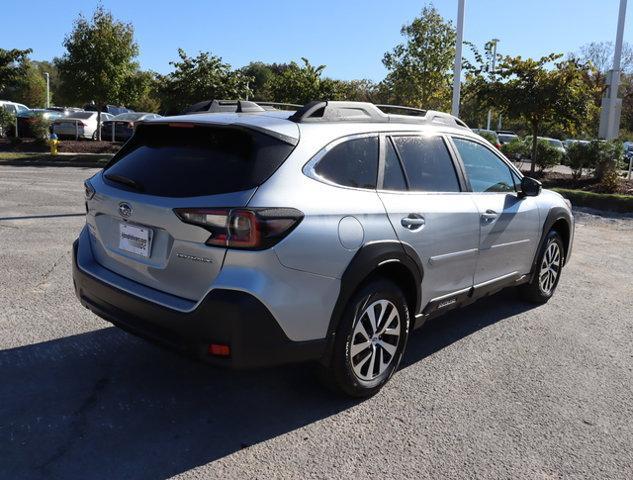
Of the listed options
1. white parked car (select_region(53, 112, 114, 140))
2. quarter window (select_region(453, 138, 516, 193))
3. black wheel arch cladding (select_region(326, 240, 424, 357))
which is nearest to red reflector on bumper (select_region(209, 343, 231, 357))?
black wheel arch cladding (select_region(326, 240, 424, 357))

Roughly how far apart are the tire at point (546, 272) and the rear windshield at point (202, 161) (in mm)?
3408

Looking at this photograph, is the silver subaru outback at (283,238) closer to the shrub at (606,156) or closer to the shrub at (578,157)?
the shrub at (606,156)

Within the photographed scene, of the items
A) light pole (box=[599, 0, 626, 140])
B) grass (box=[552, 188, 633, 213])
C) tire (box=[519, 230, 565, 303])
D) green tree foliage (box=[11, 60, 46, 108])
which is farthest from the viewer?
green tree foliage (box=[11, 60, 46, 108])

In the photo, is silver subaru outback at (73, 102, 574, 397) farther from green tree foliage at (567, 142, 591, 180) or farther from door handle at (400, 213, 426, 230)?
green tree foliage at (567, 142, 591, 180)

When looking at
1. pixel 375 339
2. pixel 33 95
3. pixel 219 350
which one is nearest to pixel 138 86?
pixel 375 339

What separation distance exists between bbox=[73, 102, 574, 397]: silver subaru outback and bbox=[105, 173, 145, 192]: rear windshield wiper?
16 millimetres

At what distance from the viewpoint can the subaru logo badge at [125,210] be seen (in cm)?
338

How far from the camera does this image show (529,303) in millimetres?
5926

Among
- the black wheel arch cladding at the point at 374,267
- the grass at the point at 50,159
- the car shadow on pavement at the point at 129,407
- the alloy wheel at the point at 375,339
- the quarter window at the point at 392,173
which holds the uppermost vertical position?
the quarter window at the point at 392,173

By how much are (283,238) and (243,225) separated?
0.22 meters

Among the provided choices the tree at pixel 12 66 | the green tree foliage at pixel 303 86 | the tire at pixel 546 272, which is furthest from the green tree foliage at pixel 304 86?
the tire at pixel 546 272

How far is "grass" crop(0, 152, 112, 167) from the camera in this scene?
1878cm

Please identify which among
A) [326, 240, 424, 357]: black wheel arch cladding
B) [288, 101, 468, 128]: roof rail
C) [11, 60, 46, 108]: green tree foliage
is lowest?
[326, 240, 424, 357]: black wheel arch cladding

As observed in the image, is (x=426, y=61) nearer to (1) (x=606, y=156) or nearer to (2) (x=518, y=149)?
(2) (x=518, y=149)
